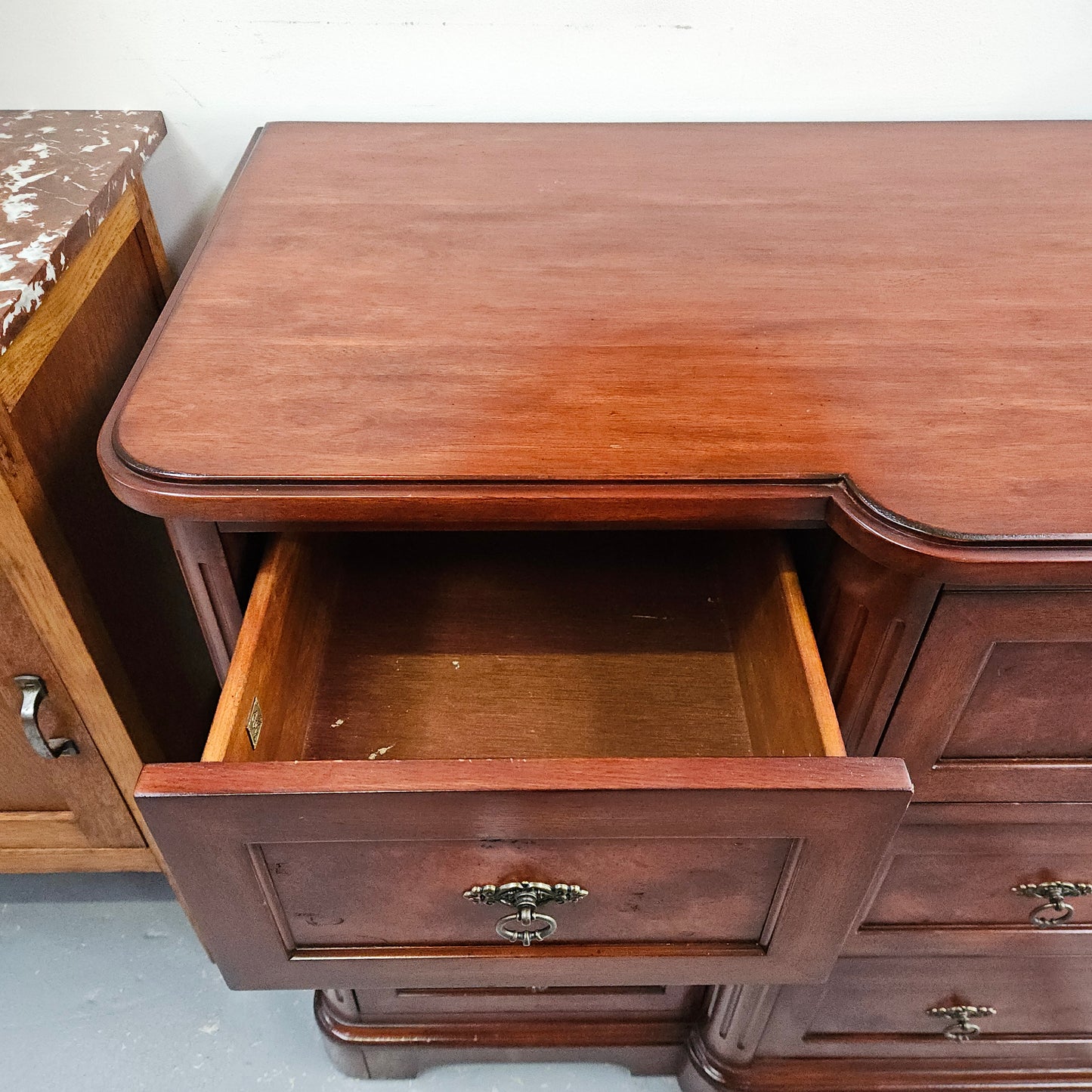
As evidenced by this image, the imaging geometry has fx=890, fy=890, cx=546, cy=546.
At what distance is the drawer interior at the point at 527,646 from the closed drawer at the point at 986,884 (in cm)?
15

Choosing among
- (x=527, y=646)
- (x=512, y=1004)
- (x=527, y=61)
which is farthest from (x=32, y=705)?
(x=527, y=61)

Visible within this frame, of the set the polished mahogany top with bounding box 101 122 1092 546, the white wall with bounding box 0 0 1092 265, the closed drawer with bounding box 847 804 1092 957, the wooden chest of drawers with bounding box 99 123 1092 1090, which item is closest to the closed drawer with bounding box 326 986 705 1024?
the wooden chest of drawers with bounding box 99 123 1092 1090

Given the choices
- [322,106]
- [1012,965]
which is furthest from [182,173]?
[1012,965]

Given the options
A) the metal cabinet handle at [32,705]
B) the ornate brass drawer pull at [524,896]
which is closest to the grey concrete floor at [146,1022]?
the metal cabinet handle at [32,705]

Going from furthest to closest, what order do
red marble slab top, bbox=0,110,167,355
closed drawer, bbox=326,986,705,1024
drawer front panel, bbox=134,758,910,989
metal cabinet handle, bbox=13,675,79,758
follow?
closed drawer, bbox=326,986,705,1024
metal cabinet handle, bbox=13,675,79,758
red marble slab top, bbox=0,110,167,355
drawer front panel, bbox=134,758,910,989

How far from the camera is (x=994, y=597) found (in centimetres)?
48

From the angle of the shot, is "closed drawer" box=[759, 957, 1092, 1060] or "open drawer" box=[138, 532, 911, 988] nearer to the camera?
"open drawer" box=[138, 532, 911, 988]

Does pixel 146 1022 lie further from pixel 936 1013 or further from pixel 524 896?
pixel 936 1013

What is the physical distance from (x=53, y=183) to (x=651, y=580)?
0.58 metres

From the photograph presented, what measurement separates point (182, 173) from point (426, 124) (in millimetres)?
237

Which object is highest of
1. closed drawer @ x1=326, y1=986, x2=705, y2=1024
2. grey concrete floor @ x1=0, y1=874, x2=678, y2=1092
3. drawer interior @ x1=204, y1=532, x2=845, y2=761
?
drawer interior @ x1=204, y1=532, x2=845, y2=761

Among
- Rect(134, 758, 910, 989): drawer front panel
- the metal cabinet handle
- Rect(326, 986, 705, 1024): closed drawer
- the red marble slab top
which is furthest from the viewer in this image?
Rect(326, 986, 705, 1024): closed drawer

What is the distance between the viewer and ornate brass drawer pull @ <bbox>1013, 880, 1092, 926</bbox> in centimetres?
68

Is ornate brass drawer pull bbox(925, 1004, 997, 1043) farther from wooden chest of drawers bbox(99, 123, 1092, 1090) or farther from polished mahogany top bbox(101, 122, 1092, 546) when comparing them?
polished mahogany top bbox(101, 122, 1092, 546)
